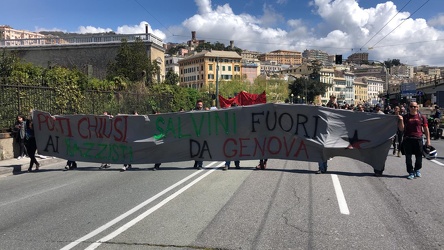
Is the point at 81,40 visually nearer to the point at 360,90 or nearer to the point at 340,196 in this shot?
the point at 340,196

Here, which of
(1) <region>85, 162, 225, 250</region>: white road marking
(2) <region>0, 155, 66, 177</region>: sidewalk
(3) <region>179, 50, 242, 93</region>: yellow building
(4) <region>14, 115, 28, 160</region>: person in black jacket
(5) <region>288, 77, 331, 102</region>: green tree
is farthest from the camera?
(3) <region>179, 50, 242, 93</region>: yellow building

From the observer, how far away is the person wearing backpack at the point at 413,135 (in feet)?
31.1

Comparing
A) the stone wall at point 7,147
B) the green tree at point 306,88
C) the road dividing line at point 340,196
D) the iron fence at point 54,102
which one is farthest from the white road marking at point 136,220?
the green tree at point 306,88

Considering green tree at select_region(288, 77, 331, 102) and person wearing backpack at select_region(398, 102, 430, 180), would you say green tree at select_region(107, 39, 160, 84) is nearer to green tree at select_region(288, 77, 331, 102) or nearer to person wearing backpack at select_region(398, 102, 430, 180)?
person wearing backpack at select_region(398, 102, 430, 180)

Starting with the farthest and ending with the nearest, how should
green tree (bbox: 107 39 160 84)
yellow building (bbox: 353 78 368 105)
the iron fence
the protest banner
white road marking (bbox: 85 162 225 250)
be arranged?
yellow building (bbox: 353 78 368 105)
green tree (bbox: 107 39 160 84)
the iron fence
the protest banner
white road marking (bbox: 85 162 225 250)

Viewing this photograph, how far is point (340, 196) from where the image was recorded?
25.1 feet

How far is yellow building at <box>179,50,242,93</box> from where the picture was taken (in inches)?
5236

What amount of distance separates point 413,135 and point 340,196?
3.22m

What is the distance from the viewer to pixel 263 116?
36.3 feet

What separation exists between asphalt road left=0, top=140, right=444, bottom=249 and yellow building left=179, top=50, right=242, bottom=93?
119735 mm

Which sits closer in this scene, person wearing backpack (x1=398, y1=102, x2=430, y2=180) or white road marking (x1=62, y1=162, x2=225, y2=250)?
white road marking (x1=62, y1=162, x2=225, y2=250)

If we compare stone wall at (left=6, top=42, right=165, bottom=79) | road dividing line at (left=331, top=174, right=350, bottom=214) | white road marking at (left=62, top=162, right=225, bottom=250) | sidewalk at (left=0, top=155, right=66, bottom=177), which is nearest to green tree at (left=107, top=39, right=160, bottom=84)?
stone wall at (left=6, top=42, right=165, bottom=79)

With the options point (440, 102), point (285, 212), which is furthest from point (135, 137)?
point (440, 102)

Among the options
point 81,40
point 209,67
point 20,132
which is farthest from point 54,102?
point 209,67
